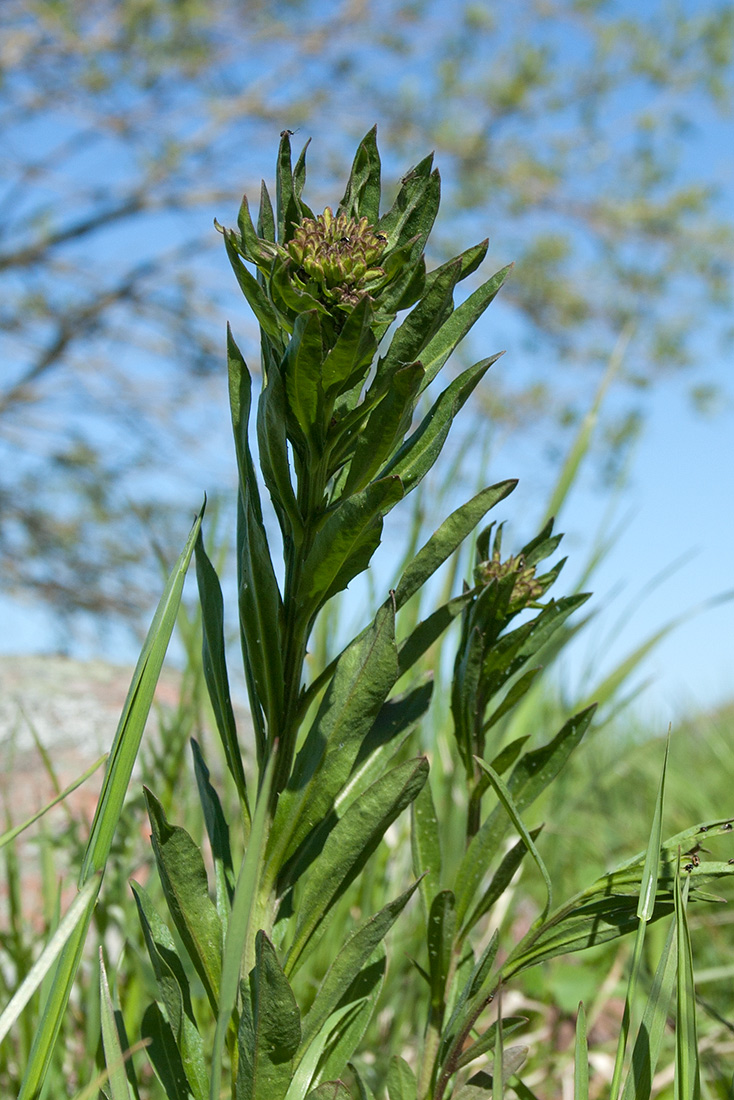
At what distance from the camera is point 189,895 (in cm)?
49

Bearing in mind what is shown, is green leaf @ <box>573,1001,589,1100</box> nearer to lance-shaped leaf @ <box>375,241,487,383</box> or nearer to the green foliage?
the green foliage

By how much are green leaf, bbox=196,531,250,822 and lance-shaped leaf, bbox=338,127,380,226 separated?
21 cm

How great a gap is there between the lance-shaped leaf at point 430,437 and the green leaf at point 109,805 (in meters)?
0.13

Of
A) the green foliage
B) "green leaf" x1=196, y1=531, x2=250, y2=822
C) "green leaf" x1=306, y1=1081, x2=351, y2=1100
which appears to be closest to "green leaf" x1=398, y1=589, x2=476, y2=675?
the green foliage

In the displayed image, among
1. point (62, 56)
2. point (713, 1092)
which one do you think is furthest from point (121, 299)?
point (713, 1092)

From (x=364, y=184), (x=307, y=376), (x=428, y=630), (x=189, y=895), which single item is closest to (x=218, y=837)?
(x=189, y=895)

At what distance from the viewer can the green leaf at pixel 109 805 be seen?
0.44m

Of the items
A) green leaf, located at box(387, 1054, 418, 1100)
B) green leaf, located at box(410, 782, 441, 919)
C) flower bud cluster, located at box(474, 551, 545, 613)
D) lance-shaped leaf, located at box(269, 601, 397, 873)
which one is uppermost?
flower bud cluster, located at box(474, 551, 545, 613)

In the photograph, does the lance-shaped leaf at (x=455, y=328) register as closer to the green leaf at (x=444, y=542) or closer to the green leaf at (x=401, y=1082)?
the green leaf at (x=444, y=542)

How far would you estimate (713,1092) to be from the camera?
0.92 metres

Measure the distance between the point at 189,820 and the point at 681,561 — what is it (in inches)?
24.8

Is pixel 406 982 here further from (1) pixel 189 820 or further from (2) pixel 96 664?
(2) pixel 96 664

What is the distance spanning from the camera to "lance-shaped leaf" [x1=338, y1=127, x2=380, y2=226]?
1.76ft

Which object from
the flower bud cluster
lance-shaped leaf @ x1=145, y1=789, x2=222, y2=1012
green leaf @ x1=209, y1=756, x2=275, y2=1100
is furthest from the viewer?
the flower bud cluster
